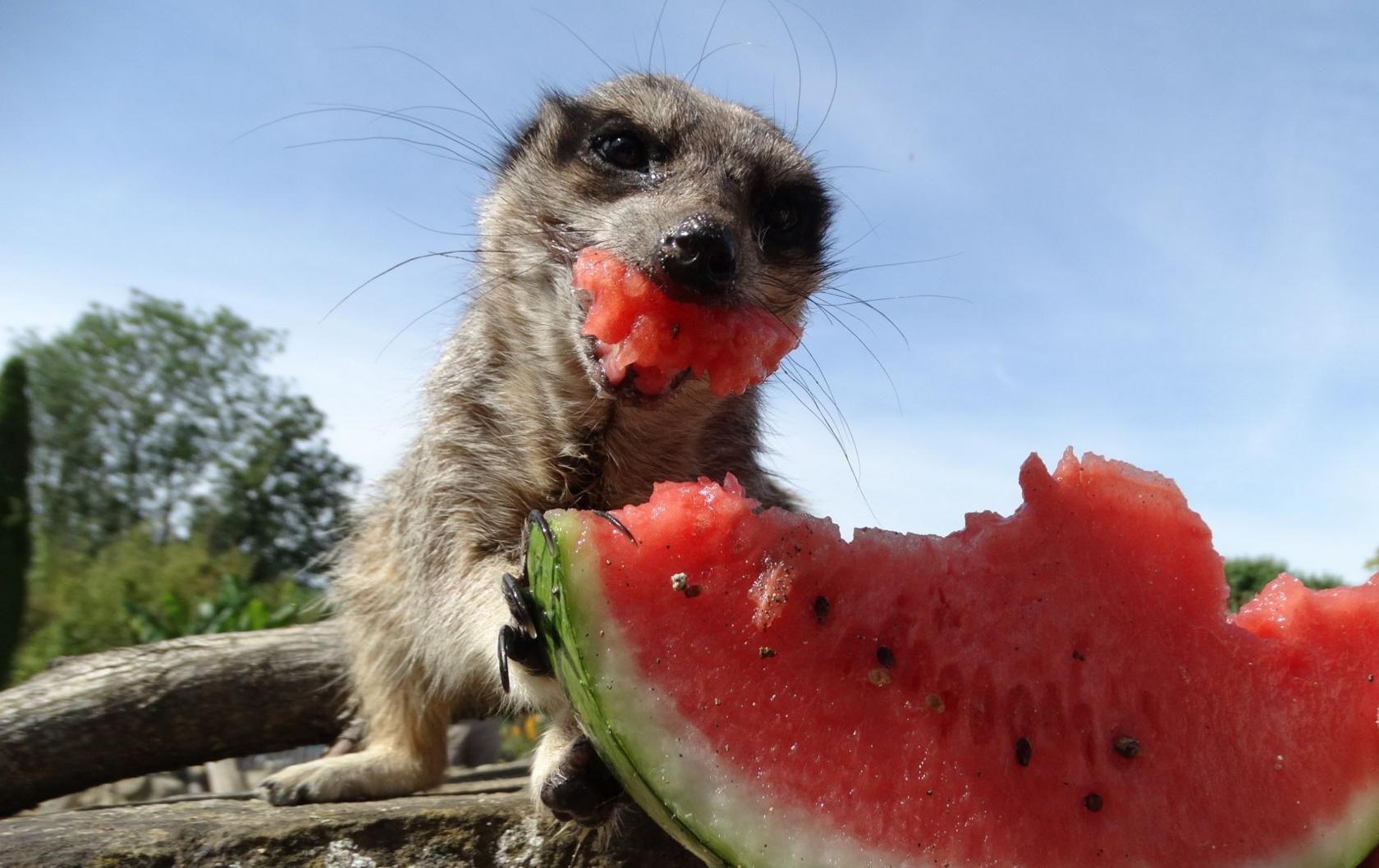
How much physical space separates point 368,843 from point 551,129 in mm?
2983

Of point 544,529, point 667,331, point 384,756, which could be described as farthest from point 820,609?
point 384,756

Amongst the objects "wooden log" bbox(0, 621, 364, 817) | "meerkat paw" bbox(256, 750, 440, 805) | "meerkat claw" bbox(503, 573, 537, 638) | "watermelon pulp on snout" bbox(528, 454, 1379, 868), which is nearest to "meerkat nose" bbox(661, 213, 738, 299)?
"watermelon pulp on snout" bbox(528, 454, 1379, 868)

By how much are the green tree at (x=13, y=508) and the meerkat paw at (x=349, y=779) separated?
679 inches

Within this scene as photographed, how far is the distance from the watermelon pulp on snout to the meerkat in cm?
101

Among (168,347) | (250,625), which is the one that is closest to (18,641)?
(250,625)

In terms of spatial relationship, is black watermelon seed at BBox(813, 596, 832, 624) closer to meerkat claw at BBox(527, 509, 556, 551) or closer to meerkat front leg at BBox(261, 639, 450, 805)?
meerkat claw at BBox(527, 509, 556, 551)

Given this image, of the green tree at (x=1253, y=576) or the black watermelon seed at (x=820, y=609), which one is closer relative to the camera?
the black watermelon seed at (x=820, y=609)

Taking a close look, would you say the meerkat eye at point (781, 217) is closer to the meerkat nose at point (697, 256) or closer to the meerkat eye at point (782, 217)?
the meerkat eye at point (782, 217)

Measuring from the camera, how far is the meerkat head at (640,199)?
2.96 m

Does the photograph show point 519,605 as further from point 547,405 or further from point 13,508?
point 13,508

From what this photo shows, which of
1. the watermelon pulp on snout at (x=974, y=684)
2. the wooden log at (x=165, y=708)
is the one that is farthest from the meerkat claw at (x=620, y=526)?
the wooden log at (x=165, y=708)

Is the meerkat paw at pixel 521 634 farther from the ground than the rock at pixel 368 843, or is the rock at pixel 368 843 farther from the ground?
the meerkat paw at pixel 521 634

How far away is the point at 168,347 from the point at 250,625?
106 feet

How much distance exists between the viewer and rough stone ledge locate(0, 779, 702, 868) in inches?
94.0
